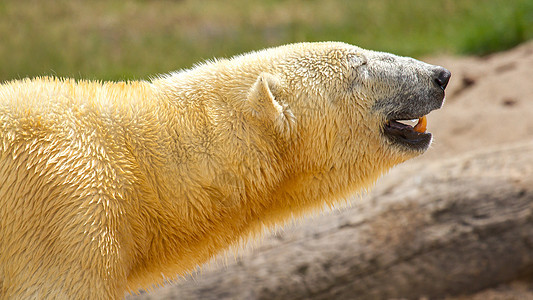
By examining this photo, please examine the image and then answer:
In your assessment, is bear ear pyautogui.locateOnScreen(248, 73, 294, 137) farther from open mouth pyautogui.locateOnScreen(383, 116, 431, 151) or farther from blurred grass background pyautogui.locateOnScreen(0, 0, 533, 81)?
blurred grass background pyautogui.locateOnScreen(0, 0, 533, 81)

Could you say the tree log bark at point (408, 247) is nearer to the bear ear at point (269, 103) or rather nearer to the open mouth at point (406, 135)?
the open mouth at point (406, 135)

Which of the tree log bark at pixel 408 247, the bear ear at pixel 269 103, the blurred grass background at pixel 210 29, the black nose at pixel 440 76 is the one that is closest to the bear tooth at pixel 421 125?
the black nose at pixel 440 76

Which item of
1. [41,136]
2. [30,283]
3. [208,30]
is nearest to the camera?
[30,283]

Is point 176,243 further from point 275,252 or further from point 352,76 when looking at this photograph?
point 275,252

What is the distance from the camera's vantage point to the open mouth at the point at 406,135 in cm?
312

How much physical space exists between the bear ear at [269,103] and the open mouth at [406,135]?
58 centimetres

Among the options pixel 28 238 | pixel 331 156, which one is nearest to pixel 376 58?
pixel 331 156

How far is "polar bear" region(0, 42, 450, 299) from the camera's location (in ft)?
8.29

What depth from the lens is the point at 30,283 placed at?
2.45 m

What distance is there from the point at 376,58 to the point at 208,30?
313 inches

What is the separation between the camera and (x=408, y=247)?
14.3 feet

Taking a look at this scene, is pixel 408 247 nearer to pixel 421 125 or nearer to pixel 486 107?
pixel 421 125

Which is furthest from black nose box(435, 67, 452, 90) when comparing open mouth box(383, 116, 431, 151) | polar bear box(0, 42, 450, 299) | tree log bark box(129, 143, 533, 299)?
tree log bark box(129, 143, 533, 299)

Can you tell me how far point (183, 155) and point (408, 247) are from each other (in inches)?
88.8
